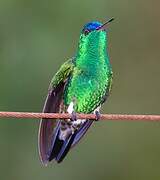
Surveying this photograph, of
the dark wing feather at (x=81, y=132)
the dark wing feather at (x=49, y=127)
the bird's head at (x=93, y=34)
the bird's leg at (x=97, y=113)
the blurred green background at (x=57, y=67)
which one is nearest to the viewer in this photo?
the bird's leg at (x=97, y=113)

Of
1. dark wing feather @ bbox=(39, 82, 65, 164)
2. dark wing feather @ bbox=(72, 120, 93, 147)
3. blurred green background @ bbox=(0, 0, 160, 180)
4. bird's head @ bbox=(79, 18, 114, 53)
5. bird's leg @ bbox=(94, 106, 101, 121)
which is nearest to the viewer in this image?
bird's leg @ bbox=(94, 106, 101, 121)

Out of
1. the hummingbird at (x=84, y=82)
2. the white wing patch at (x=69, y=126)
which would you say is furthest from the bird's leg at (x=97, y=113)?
the white wing patch at (x=69, y=126)

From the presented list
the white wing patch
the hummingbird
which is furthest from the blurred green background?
the hummingbird

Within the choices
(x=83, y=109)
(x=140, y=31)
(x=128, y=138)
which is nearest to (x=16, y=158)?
(x=128, y=138)

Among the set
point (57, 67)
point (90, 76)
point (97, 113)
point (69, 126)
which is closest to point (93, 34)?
point (90, 76)

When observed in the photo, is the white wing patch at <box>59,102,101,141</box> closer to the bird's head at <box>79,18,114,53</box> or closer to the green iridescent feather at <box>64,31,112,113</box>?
the green iridescent feather at <box>64,31,112,113</box>

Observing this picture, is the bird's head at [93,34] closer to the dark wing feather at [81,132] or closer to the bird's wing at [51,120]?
the bird's wing at [51,120]
